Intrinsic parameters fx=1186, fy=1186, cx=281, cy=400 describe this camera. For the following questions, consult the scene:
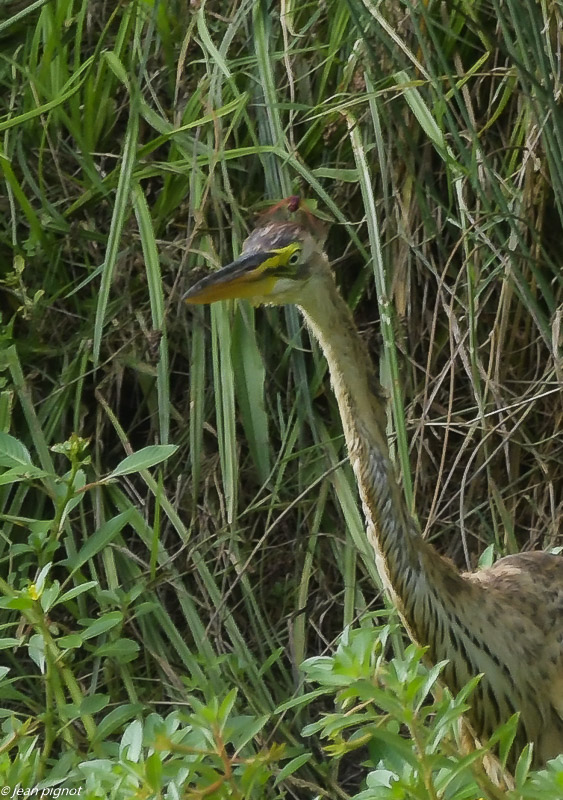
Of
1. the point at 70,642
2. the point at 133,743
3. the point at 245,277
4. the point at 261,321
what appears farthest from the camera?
the point at 261,321

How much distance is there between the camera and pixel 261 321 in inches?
90.6

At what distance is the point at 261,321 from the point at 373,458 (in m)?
0.71

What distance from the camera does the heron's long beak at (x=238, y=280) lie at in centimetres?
161

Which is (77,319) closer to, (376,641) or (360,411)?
(360,411)

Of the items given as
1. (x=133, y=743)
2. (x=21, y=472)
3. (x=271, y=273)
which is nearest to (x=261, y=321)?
(x=271, y=273)

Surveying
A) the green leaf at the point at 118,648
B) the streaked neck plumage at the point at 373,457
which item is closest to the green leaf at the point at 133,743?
the green leaf at the point at 118,648

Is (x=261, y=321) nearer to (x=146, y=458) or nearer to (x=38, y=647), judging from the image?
(x=146, y=458)

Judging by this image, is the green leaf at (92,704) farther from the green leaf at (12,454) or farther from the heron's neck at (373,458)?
the heron's neck at (373,458)

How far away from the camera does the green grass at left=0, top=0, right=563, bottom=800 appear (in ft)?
6.95

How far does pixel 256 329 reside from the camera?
2.30 meters

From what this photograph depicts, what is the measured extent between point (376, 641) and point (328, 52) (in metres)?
1.41

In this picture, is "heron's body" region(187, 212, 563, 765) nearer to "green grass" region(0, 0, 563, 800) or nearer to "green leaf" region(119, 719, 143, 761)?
"green grass" region(0, 0, 563, 800)

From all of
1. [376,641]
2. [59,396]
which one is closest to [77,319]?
[59,396]

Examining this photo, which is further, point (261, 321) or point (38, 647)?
point (261, 321)
